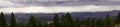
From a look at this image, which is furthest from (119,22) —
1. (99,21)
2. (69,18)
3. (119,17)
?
(69,18)

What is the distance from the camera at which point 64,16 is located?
116938 millimetres

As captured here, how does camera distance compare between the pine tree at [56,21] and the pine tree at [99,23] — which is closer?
the pine tree at [56,21]

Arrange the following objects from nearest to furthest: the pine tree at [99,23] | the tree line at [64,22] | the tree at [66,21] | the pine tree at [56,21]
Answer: the tree line at [64,22], the pine tree at [56,21], the tree at [66,21], the pine tree at [99,23]

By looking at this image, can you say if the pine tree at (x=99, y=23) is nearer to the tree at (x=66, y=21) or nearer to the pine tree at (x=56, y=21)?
the tree at (x=66, y=21)

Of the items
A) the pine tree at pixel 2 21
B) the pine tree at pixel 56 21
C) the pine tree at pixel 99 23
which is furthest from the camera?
the pine tree at pixel 99 23

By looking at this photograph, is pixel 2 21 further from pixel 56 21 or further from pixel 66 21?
pixel 66 21

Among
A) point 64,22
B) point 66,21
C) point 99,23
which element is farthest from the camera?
point 99,23

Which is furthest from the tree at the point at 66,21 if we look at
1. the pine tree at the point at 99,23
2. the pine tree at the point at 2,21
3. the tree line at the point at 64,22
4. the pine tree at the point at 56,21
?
the pine tree at the point at 2,21

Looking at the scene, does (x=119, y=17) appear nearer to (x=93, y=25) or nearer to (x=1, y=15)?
(x=93, y=25)

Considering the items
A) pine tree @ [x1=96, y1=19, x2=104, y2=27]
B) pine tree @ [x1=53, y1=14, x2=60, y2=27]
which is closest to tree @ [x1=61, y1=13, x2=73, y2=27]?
pine tree @ [x1=53, y1=14, x2=60, y2=27]

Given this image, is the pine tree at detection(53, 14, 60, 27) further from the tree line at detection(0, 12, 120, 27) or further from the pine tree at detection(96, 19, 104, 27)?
the pine tree at detection(96, 19, 104, 27)

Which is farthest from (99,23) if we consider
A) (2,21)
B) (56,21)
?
(2,21)

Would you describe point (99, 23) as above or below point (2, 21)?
below

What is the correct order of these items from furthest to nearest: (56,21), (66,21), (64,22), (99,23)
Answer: (99,23)
(56,21)
(66,21)
(64,22)
